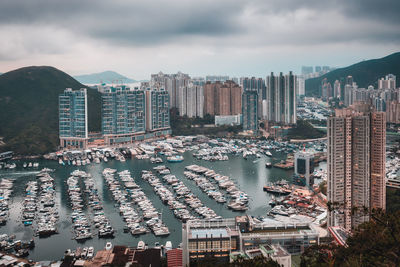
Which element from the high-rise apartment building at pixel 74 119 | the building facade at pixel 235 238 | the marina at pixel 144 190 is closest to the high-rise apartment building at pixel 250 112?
the marina at pixel 144 190

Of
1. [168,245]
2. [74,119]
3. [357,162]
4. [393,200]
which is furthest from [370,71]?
[168,245]

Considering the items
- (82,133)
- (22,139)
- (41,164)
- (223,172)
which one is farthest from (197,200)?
(22,139)

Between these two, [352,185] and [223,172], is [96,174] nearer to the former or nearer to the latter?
[223,172]

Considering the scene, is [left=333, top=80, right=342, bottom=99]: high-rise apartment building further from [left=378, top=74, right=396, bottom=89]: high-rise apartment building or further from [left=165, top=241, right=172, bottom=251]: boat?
[left=165, top=241, right=172, bottom=251]: boat

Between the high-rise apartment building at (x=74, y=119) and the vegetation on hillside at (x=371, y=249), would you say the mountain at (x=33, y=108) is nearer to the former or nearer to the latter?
the high-rise apartment building at (x=74, y=119)

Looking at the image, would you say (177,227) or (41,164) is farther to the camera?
(41,164)

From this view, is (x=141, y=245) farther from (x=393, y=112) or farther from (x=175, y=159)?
(x=393, y=112)

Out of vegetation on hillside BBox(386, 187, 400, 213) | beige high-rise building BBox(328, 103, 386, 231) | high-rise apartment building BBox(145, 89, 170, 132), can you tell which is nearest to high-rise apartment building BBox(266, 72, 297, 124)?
high-rise apartment building BBox(145, 89, 170, 132)
